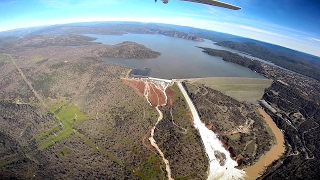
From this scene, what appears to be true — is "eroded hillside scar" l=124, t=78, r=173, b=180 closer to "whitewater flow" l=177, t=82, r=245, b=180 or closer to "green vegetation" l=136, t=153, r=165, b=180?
"green vegetation" l=136, t=153, r=165, b=180

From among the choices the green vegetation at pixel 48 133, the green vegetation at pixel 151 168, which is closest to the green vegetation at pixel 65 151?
the green vegetation at pixel 48 133

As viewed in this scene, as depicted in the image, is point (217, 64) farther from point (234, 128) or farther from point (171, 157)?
point (171, 157)

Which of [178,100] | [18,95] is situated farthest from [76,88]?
[178,100]

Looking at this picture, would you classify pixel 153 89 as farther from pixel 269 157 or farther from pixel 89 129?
pixel 269 157

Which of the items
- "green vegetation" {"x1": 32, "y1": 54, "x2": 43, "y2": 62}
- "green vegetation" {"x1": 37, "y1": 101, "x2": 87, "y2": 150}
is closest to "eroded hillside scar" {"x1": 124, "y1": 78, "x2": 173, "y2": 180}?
"green vegetation" {"x1": 37, "y1": 101, "x2": 87, "y2": 150}

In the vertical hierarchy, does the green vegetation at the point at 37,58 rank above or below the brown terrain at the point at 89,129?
above

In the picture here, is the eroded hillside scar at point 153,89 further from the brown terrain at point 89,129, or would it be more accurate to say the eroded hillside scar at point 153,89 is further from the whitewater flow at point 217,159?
the whitewater flow at point 217,159
